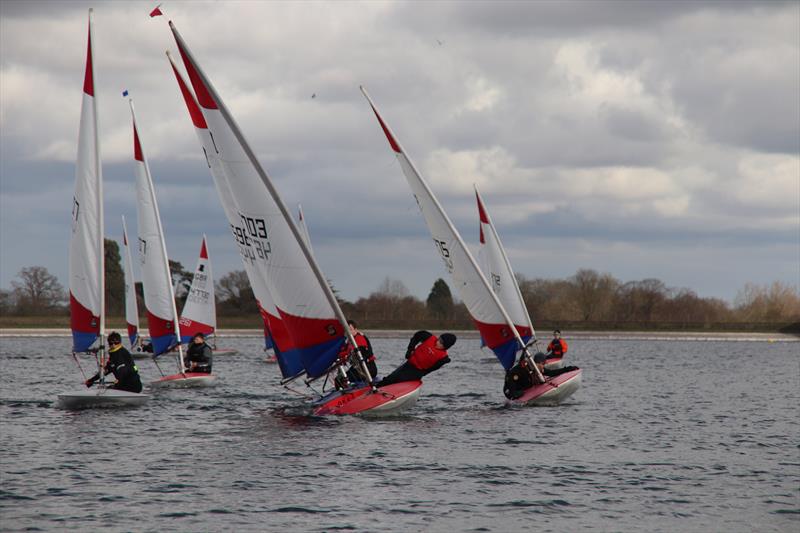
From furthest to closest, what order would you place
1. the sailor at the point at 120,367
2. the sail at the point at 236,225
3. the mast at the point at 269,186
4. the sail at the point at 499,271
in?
the sail at the point at 499,271, the sailor at the point at 120,367, the sail at the point at 236,225, the mast at the point at 269,186

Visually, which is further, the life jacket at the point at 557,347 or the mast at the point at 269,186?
the life jacket at the point at 557,347

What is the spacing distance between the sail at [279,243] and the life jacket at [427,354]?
1.60 metres

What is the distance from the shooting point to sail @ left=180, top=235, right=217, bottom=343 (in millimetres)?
51250

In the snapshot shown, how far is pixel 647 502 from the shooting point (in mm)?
15484

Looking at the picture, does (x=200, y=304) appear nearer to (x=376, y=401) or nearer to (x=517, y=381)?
(x=517, y=381)

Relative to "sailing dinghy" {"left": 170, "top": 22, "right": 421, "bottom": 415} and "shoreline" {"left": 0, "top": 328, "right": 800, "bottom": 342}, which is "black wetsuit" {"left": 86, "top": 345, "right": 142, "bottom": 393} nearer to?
"sailing dinghy" {"left": 170, "top": 22, "right": 421, "bottom": 415}

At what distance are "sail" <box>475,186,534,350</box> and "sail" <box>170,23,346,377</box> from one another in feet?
60.3

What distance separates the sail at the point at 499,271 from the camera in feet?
135

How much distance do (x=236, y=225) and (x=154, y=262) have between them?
43.5 feet

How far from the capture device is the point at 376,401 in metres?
23.0

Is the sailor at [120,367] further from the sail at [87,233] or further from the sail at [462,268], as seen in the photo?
the sail at [462,268]

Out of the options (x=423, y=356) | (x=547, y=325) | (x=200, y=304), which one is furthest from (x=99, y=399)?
(x=547, y=325)

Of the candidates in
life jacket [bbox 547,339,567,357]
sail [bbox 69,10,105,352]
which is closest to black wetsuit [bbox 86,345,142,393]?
sail [bbox 69,10,105,352]

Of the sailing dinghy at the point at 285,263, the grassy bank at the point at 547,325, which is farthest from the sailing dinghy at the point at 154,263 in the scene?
the grassy bank at the point at 547,325
